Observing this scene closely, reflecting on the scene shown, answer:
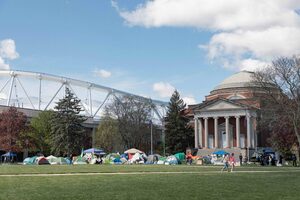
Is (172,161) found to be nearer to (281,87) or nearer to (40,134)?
(281,87)

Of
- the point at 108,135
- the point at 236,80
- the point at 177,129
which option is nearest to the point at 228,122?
the point at 177,129

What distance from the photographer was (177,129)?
105125 mm

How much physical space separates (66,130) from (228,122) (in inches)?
1442

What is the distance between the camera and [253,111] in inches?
3971

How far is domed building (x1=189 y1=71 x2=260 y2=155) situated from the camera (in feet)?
328

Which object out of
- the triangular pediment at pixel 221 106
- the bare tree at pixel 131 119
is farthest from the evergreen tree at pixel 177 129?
the bare tree at pixel 131 119

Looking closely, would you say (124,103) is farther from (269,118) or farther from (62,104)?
(269,118)

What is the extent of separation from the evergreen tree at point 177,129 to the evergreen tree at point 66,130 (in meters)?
24.4

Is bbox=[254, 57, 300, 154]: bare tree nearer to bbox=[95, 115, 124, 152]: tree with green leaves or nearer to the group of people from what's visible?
the group of people

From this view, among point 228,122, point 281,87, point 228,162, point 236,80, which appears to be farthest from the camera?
point 236,80

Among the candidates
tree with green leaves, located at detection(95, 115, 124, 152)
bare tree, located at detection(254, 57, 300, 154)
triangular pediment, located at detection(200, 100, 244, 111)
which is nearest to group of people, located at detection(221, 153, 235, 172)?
bare tree, located at detection(254, 57, 300, 154)

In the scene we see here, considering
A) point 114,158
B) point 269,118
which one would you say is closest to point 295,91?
point 269,118

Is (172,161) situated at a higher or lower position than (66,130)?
lower

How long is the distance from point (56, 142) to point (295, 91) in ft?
145
